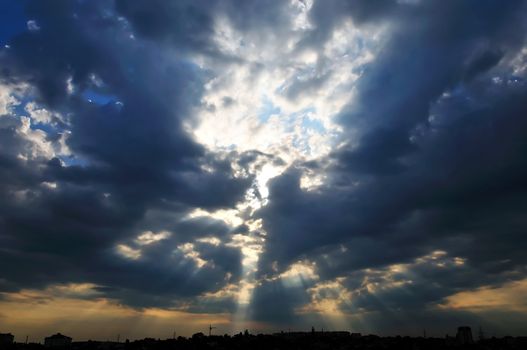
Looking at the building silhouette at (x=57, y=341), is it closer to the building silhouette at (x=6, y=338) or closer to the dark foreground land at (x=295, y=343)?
the dark foreground land at (x=295, y=343)

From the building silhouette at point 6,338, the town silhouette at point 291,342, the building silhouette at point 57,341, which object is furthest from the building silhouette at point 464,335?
the building silhouette at point 6,338

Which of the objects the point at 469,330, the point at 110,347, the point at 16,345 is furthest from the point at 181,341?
the point at 469,330

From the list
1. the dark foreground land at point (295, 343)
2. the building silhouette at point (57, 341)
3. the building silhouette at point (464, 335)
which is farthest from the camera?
the building silhouette at point (57, 341)

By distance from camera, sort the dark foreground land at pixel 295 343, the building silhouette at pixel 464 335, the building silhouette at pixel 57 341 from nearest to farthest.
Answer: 1. the dark foreground land at pixel 295 343
2. the building silhouette at pixel 464 335
3. the building silhouette at pixel 57 341

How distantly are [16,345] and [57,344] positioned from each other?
12054mm

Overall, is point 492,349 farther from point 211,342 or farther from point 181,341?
point 181,341

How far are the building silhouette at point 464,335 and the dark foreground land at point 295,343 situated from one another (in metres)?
1.45

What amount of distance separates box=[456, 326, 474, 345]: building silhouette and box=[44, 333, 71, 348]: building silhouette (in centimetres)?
12400

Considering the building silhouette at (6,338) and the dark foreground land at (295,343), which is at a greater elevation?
the building silhouette at (6,338)

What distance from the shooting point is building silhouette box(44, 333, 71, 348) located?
145625 millimetres

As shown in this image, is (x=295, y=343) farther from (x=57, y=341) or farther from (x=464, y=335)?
(x=57, y=341)

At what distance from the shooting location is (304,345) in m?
130

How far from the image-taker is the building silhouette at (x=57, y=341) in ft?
478

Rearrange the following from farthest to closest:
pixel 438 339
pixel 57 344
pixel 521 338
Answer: pixel 57 344
pixel 438 339
pixel 521 338
